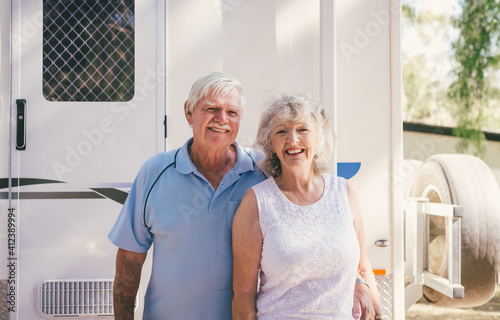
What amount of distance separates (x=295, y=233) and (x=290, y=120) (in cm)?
42

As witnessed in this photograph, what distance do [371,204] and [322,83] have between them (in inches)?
28.9

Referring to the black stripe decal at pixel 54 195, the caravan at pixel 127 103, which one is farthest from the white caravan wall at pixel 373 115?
the black stripe decal at pixel 54 195

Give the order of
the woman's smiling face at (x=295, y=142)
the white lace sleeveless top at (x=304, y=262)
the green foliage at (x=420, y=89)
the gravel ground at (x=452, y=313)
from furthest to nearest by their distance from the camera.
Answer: the green foliage at (x=420, y=89)
the gravel ground at (x=452, y=313)
the woman's smiling face at (x=295, y=142)
the white lace sleeveless top at (x=304, y=262)

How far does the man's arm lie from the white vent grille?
2.01 feet

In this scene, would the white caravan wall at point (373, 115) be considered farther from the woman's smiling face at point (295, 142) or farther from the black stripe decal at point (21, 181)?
the black stripe decal at point (21, 181)

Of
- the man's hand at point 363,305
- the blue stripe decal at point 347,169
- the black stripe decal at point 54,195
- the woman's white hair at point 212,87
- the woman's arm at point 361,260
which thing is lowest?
the man's hand at point 363,305

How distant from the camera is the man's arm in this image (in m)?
1.77

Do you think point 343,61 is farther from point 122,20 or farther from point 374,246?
point 122,20

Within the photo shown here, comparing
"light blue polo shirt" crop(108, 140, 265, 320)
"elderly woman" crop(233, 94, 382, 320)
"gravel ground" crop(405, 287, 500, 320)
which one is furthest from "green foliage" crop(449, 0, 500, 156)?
"light blue polo shirt" crop(108, 140, 265, 320)

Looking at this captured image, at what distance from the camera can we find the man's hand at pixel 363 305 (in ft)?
5.49

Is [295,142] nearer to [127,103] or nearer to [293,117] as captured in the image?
[293,117]

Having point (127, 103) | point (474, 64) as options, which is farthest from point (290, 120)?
point (474, 64)

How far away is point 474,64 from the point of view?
9906mm

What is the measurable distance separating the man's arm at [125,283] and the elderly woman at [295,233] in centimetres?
46
